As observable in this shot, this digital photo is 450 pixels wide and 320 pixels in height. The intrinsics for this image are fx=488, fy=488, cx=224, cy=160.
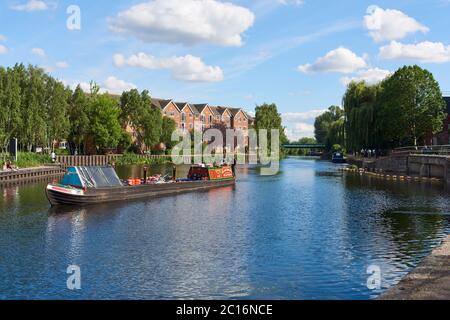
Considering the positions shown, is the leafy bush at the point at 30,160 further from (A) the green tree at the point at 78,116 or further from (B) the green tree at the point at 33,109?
(A) the green tree at the point at 78,116

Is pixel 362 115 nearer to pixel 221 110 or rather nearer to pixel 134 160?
pixel 134 160

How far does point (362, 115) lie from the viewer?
83688 millimetres

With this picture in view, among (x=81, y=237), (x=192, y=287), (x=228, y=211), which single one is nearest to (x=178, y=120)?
(x=228, y=211)

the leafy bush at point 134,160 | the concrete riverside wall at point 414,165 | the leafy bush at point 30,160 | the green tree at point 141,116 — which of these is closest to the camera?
the concrete riverside wall at point 414,165

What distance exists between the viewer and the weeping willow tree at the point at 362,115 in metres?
83.6

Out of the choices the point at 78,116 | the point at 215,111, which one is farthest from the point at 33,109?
the point at 215,111

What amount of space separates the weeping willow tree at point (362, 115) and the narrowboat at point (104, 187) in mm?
40518

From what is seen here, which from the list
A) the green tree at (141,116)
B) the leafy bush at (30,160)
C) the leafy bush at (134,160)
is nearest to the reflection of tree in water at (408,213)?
the leafy bush at (30,160)

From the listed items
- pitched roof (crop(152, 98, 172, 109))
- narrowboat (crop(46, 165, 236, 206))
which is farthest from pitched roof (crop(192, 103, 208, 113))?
narrowboat (crop(46, 165, 236, 206))

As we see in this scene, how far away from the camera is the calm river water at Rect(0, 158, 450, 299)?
16.3 m

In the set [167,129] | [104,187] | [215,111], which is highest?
[215,111]

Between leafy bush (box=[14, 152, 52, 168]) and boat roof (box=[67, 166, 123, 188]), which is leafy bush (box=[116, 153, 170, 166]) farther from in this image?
boat roof (box=[67, 166, 123, 188])

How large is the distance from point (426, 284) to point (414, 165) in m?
59.0

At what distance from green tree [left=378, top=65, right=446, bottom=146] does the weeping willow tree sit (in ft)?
7.72
